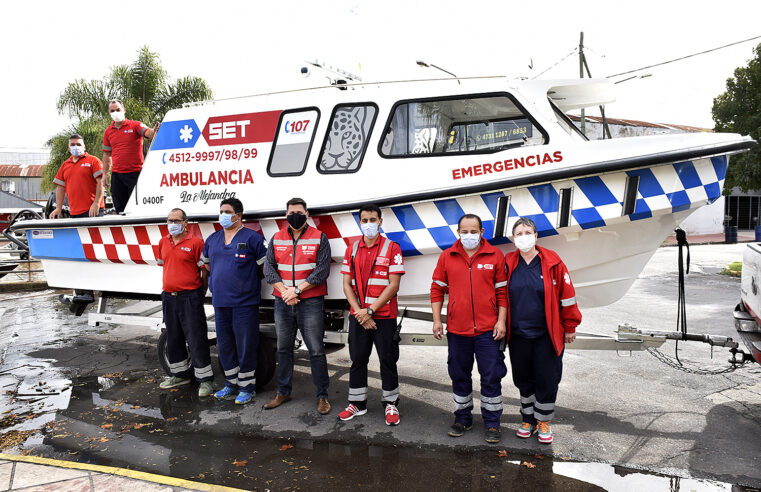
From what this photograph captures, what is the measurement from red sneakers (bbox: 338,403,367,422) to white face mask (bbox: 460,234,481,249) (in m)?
1.54

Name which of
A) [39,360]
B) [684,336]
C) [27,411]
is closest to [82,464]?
[27,411]

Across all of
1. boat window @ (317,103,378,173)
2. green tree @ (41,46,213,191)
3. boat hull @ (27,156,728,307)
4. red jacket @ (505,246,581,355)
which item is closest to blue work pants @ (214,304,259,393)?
boat hull @ (27,156,728,307)

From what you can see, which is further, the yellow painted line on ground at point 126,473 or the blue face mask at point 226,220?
the blue face mask at point 226,220

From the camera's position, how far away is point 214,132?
4.87 metres

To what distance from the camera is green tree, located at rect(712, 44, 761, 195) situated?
18.5 metres

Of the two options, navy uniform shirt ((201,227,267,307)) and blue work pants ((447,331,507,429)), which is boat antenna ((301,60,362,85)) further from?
blue work pants ((447,331,507,429))

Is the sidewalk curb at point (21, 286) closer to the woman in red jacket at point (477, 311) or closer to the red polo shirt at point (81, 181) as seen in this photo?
the red polo shirt at point (81, 181)

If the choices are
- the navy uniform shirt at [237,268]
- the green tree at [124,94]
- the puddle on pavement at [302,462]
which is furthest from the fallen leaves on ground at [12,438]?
the green tree at [124,94]

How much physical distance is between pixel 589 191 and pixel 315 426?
8.42 feet

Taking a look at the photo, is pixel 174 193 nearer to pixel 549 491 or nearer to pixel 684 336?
pixel 549 491

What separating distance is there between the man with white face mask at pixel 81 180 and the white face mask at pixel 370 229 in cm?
347

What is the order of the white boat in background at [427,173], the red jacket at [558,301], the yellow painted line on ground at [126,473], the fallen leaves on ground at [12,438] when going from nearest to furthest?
the yellow painted line on ground at [126,473] < the red jacket at [558,301] < the white boat in background at [427,173] < the fallen leaves on ground at [12,438]

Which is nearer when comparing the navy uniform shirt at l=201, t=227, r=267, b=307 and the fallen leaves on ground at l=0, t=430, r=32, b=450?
the fallen leaves on ground at l=0, t=430, r=32, b=450

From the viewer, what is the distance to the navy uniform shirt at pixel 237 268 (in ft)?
14.1
